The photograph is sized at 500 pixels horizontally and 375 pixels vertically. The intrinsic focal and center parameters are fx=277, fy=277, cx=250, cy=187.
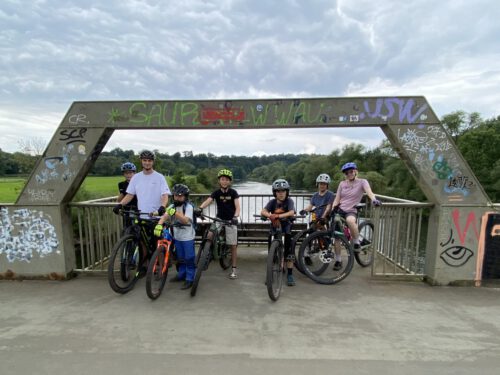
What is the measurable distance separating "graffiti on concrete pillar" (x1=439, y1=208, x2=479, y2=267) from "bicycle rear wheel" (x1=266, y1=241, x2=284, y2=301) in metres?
2.30

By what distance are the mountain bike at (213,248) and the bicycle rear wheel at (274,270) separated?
0.76 metres

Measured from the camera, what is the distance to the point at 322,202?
4.45m

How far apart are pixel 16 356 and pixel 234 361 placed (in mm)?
1970

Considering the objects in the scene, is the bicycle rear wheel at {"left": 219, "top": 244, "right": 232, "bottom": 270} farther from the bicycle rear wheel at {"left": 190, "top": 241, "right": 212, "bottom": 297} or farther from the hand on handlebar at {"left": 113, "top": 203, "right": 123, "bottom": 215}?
the hand on handlebar at {"left": 113, "top": 203, "right": 123, "bottom": 215}

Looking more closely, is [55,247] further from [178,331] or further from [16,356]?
[178,331]

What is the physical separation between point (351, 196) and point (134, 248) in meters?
3.33

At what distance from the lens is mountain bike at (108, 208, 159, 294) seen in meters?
3.74

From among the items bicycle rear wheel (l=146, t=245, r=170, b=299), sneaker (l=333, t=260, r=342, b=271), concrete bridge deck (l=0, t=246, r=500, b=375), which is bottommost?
concrete bridge deck (l=0, t=246, r=500, b=375)

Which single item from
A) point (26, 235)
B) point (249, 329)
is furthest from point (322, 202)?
point (26, 235)

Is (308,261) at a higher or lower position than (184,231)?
lower

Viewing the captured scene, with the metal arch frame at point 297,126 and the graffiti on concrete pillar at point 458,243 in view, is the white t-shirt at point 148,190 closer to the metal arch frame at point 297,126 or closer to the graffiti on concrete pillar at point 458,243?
the metal arch frame at point 297,126

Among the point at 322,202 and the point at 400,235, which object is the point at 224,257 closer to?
the point at 322,202

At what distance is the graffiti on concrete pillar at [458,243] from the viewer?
386cm

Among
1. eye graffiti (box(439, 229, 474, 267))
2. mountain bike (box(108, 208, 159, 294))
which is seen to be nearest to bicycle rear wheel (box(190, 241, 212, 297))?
mountain bike (box(108, 208, 159, 294))
